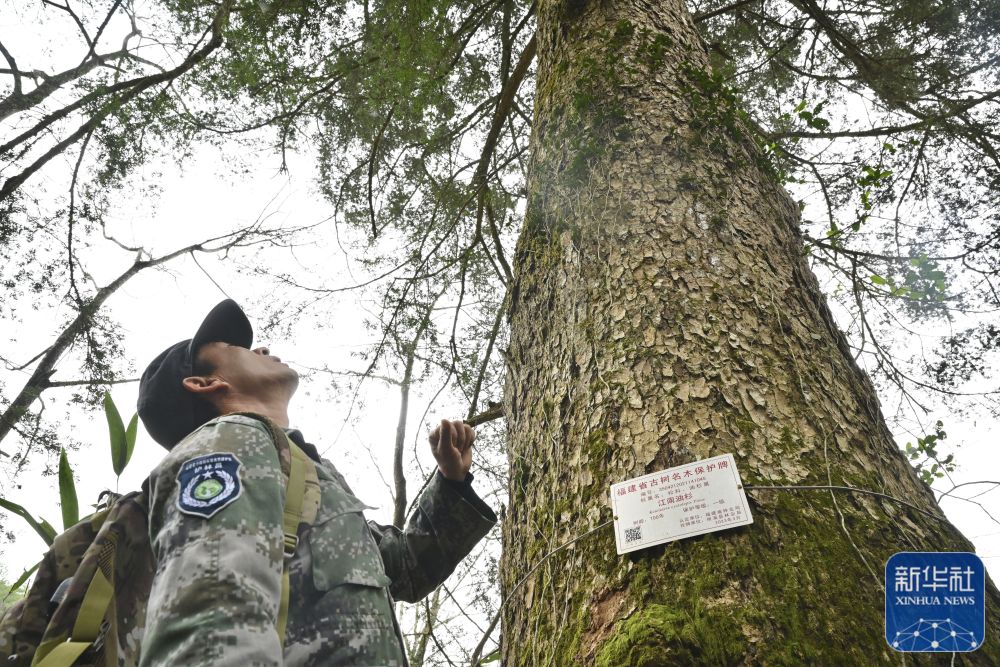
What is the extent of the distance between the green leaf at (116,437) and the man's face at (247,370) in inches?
24.4

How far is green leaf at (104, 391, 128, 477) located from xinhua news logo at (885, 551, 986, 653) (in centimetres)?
225

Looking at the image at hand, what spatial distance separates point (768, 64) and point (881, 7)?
68cm

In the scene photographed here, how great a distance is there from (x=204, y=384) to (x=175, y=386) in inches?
3.1

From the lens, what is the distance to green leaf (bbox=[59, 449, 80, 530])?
200cm

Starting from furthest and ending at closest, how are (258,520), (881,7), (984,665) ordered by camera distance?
1. (881,7)
2. (258,520)
3. (984,665)

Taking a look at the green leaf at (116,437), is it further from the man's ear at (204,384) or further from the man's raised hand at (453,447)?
the man's raised hand at (453,447)

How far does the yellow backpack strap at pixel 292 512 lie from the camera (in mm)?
1012

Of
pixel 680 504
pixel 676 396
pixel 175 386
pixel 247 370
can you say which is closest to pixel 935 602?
pixel 680 504

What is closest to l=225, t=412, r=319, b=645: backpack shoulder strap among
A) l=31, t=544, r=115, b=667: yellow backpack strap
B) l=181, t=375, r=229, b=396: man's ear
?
l=31, t=544, r=115, b=667: yellow backpack strap

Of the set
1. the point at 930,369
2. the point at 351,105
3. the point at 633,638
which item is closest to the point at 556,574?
the point at 633,638

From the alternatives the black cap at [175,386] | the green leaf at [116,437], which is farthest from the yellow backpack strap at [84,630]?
the green leaf at [116,437]

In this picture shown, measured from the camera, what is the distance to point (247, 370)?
1.76 meters

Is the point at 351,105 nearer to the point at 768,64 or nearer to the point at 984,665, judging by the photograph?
the point at 768,64

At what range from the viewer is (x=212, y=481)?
100 cm
